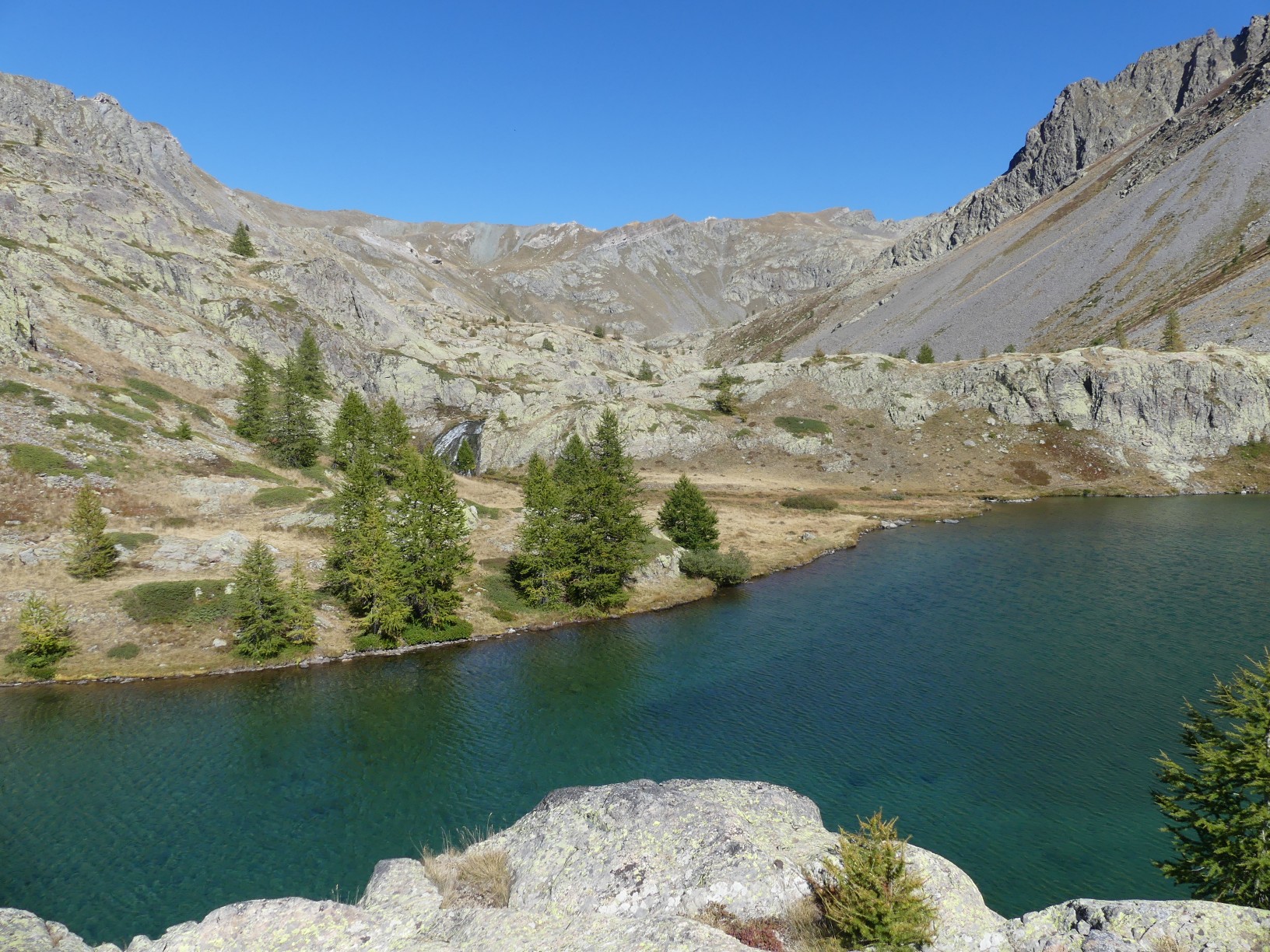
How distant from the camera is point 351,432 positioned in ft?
272

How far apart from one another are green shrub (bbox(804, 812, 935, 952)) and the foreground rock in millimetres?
888

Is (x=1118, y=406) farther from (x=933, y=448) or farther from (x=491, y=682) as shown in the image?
(x=491, y=682)

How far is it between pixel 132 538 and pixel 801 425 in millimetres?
109274

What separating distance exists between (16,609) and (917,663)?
6356 cm

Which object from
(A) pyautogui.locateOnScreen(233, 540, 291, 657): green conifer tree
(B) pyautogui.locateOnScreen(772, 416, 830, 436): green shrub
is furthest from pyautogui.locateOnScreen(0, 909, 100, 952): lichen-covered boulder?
(B) pyautogui.locateOnScreen(772, 416, 830, 436): green shrub

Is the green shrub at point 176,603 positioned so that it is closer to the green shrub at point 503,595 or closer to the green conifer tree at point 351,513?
the green conifer tree at point 351,513

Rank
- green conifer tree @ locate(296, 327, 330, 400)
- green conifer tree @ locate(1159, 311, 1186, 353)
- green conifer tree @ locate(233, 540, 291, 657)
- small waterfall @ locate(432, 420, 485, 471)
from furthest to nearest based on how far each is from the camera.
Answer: green conifer tree @ locate(1159, 311, 1186, 353) → small waterfall @ locate(432, 420, 485, 471) → green conifer tree @ locate(296, 327, 330, 400) → green conifer tree @ locate(233, 540, 291, 657)

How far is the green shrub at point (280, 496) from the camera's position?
68250 millimetres

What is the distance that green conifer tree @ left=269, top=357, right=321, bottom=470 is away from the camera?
264 ft

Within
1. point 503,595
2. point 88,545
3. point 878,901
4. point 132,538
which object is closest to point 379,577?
point 503,595

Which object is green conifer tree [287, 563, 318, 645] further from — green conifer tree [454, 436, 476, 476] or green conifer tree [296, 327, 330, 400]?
green conifer tree [454, 436, 476, 476]

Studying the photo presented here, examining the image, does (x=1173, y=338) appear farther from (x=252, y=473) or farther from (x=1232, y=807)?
(x=252, y=473)

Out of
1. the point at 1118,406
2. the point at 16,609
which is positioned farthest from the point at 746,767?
the point at 1118,406

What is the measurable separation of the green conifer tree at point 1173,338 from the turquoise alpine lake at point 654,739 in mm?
92555
